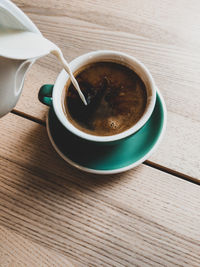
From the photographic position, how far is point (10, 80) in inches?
19.4

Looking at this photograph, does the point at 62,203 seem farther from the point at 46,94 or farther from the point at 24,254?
the point at 46,94

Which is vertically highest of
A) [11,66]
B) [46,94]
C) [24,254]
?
[11,66]

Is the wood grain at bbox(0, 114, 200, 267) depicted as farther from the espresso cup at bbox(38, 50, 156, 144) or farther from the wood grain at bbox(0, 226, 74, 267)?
the espresso cup at bbox(38, 50, 156, 144)

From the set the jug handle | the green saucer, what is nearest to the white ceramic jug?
the jug handle

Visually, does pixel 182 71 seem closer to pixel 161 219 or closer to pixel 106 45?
pixel 106 45

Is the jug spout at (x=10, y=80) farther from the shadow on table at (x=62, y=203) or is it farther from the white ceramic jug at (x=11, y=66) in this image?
the shadow on table at (x=62, y=203)

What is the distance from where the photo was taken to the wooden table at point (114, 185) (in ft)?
1.93

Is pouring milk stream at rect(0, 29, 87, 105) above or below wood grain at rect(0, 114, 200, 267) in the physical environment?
above

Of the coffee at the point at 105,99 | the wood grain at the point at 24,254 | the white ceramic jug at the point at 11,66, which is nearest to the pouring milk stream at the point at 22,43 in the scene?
the white ceramic jug at the point at 11,66

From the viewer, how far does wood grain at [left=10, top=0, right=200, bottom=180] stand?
668mm

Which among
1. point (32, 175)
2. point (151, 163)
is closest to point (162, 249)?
point (151, 163)

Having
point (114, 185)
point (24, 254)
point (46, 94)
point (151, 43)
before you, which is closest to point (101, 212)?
point (114, 185)

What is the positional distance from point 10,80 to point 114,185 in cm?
32

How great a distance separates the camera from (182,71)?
0.73 metres
